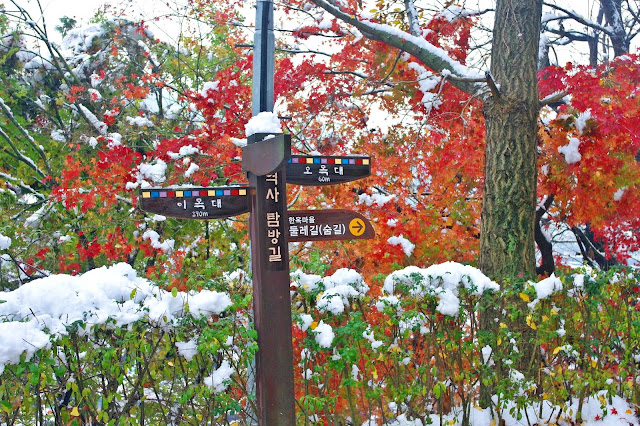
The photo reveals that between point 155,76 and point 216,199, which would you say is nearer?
point 216,199

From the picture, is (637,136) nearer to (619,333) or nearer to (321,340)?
(619,333)

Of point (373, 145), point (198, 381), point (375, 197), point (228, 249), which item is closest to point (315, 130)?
point (373, 145)

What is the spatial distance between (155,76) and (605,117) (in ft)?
28.1

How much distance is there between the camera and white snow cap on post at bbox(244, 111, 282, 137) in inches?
142

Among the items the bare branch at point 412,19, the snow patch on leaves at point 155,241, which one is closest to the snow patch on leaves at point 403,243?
the bare branch at point 412,19

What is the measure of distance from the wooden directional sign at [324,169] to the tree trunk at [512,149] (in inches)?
96.7

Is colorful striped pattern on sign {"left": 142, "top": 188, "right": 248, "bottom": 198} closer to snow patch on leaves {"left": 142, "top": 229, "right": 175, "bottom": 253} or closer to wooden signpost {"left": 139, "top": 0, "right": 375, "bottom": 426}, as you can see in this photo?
wooden signpost {"left": 139, "top": 0, "right": 375, "bottom": 426}

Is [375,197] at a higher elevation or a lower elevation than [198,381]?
Result: higher

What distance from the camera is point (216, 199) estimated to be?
3668 millimetres

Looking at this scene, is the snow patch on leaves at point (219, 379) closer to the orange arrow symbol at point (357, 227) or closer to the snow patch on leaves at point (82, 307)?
the snow patch on leaves at point (82, 307)

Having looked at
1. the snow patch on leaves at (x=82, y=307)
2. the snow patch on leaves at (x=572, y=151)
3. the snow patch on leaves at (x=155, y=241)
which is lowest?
the snow patch on leaves at (x=82, y=307)

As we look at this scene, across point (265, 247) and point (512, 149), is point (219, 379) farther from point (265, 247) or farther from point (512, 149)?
point (512, 149)

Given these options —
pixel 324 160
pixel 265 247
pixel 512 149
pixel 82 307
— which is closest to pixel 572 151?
pixel 512 149

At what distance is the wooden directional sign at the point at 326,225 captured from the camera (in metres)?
3.83
